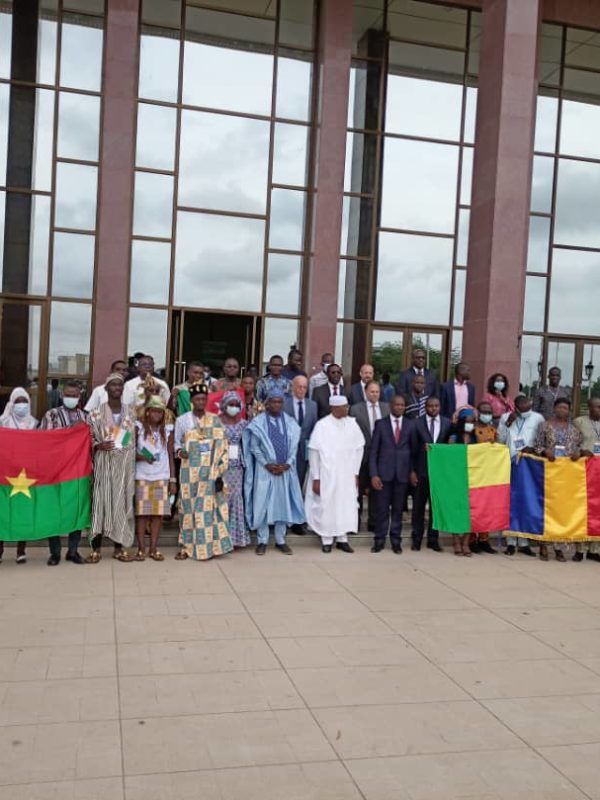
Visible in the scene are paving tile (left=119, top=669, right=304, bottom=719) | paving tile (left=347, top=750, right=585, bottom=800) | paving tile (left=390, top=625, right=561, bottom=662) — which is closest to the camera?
paving tile (left=347, top=750, right=585, bottom=800)

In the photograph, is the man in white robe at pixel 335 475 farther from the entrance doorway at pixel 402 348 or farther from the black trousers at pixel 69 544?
the entrance doorway at pixel 402 348

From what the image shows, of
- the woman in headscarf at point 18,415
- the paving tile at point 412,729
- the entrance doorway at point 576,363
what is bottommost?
the paving tile at point 412,729

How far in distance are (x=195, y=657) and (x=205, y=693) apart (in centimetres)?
65

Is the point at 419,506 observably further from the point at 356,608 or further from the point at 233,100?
the point at 233,100

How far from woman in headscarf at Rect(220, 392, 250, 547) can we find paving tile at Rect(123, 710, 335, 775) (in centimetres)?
451

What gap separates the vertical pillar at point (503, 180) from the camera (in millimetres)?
12914

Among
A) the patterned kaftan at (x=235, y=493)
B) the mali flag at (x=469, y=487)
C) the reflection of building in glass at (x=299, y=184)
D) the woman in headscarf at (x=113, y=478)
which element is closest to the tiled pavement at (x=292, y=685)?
the woman in headscarf at (x=113, y=478)

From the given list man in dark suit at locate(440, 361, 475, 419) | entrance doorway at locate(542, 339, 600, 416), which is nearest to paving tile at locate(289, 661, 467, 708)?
man in dark suit at locate(440, 361, 475, 419)

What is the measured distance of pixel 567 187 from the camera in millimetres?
17281

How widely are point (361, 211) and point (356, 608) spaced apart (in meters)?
10.6

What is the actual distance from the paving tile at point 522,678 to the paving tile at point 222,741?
131 centimetres

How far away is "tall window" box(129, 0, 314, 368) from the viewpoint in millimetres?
14750

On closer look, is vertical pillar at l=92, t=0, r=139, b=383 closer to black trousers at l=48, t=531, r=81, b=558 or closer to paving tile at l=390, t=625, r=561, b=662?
black trousers at l=48, t=531, r=81, b=558

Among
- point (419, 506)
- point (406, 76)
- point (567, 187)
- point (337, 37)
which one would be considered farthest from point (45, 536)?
point (567, 187)
